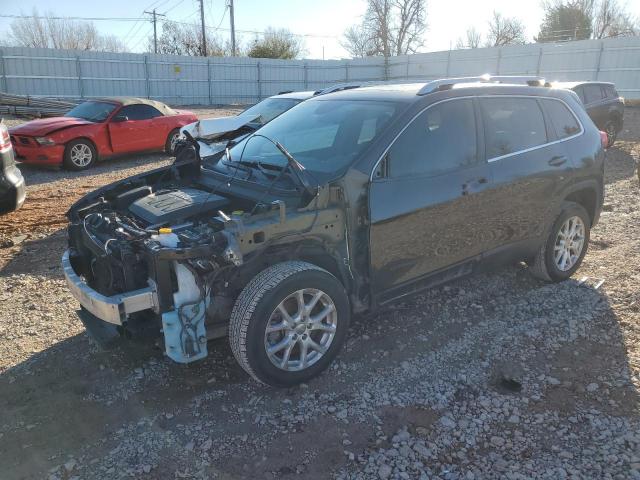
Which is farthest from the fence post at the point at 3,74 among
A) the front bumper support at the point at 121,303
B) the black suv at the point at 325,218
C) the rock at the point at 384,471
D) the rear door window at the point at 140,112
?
the rock at the point at 384,471

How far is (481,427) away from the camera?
307 centimetres

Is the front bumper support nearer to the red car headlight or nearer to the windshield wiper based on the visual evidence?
the windshield wiper

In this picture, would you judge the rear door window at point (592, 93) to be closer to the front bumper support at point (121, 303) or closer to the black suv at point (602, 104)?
the black suv at point (602, 104)

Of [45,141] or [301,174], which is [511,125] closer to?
[301,174]

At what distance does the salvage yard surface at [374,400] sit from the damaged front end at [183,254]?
45cm

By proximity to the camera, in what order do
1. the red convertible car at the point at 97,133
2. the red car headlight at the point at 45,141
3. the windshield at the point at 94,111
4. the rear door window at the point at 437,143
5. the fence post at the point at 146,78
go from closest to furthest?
the rear door window at the point at 437,143 < the red car headlight at the point at 45,141 < the red convertible car at the point at 97,133 < the windshield at the point at 94,111 < the fence post at the point at 146,78

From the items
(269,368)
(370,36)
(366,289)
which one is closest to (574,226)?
(366,289)

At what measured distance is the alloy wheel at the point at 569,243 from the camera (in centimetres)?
497

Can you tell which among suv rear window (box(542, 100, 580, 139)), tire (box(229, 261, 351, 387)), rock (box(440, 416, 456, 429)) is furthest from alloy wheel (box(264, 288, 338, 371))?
suv rear window (box(542, 100, 580, 139))

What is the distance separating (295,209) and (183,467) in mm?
1623

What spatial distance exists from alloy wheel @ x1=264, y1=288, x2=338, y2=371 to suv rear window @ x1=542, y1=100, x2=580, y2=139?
287cm

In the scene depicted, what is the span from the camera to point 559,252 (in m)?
5.01

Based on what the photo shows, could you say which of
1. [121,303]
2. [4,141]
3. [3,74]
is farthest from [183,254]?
[3,74]

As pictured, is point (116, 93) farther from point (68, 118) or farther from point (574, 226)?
point (574, 226)
